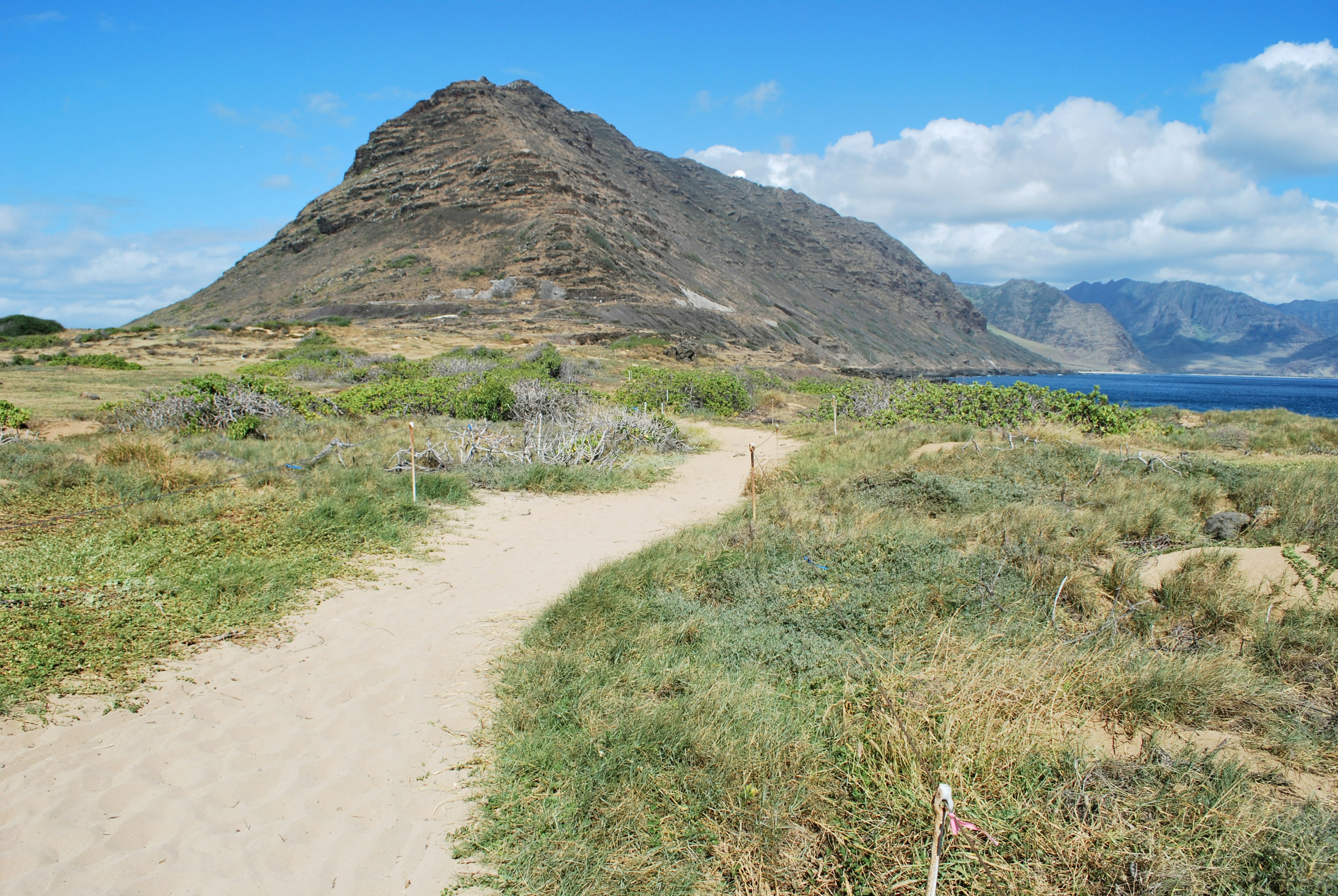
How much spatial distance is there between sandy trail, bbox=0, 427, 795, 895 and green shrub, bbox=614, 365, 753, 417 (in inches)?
501

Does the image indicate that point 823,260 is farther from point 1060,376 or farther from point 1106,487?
point 1106,487

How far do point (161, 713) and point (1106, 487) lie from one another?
26.5ft

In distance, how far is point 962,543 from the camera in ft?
17.9

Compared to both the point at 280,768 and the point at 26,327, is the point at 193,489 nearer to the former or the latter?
the point at 280,768

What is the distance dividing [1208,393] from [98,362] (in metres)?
95.4

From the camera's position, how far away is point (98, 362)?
23.0 m

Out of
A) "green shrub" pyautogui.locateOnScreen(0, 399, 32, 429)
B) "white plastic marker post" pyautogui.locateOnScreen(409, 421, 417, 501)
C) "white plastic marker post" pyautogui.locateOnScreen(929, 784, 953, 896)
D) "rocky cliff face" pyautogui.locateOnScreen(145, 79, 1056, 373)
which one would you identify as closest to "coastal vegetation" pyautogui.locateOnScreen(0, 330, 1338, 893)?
"white plastic marker post" pyautogui.locateOnScreen(409, 421, 417, 501)

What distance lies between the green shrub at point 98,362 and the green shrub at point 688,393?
55.7 ft

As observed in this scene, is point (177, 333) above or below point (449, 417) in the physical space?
above

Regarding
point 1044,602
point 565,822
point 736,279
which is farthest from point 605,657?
point 736,279

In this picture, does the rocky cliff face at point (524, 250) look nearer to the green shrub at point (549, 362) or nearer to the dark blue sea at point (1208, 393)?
the green shrub at point (549, 362)

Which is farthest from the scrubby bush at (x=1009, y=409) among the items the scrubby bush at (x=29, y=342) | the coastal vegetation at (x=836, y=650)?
the scrubby bush at (x=29, y=342)

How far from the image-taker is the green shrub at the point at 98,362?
885 inches

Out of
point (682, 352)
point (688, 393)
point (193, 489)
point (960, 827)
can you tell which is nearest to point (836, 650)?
point (960, 827)
